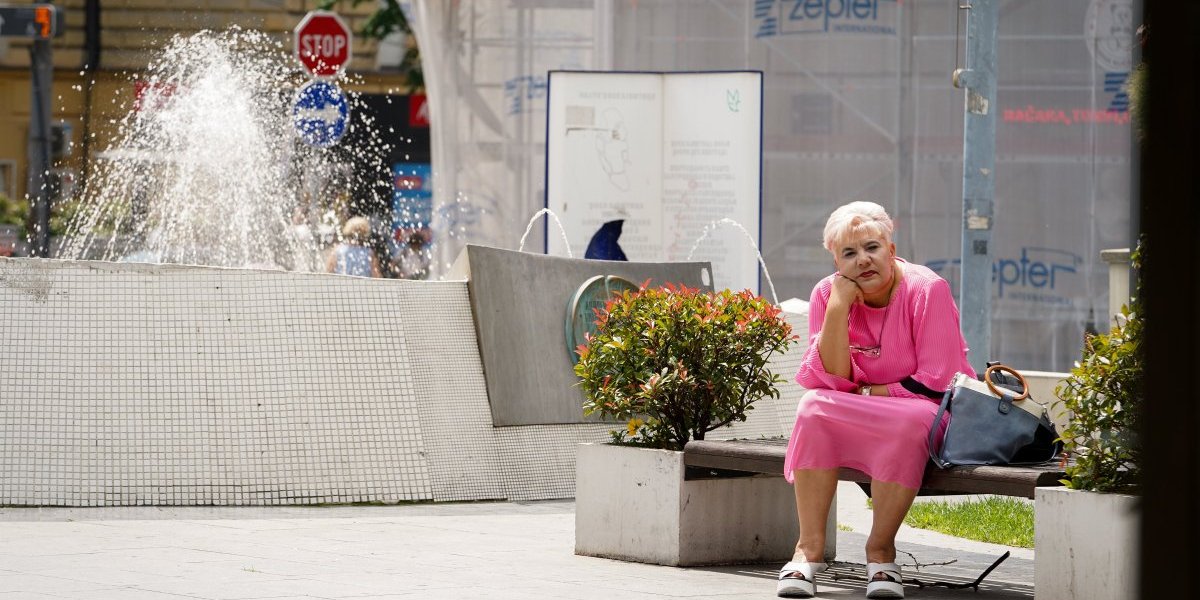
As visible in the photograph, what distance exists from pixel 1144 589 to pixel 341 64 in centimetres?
1743

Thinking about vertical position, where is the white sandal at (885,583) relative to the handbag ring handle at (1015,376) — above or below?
below

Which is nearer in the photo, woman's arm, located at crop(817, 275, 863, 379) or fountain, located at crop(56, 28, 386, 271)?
woman's arm, located at crop(817, 275, 863, 379)

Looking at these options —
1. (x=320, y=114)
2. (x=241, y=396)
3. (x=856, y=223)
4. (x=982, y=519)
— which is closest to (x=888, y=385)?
(x=856, y=223)

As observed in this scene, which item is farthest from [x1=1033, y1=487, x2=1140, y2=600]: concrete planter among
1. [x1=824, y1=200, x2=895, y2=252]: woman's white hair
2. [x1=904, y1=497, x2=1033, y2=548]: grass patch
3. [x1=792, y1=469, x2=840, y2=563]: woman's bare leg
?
[x1=904, y1=497, x2=1033, y2=548]: grass patch

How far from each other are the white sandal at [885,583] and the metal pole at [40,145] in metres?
17.6

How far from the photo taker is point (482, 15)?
60.9 ft

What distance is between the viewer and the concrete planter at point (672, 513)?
215 inches

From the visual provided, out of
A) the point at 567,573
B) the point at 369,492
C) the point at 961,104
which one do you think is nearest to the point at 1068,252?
the point at 961,104

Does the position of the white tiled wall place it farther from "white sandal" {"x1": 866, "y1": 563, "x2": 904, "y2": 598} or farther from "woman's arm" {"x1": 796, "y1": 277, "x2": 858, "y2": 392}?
"white sandal" {"x1": 866, "y1": 563, "x2": 904, "y2": 598}

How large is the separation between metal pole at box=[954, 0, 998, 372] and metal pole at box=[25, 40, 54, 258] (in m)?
13.2

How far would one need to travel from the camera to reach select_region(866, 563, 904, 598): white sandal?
15.6 feet

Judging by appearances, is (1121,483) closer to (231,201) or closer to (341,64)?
(231,201)

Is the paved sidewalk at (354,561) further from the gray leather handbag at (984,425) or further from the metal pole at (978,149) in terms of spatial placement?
the metal pole at (978,149)

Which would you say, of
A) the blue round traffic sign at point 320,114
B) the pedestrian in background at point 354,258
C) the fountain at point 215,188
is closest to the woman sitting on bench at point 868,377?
the pedestrian in background at point 354,258
